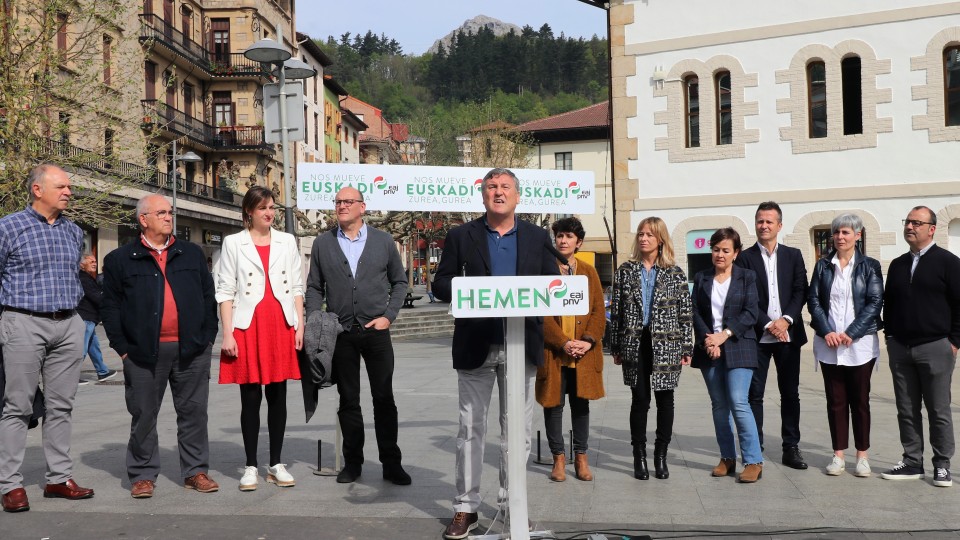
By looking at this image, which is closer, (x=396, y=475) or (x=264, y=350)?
(x=264, y=350)

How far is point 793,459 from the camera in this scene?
7.15 metres

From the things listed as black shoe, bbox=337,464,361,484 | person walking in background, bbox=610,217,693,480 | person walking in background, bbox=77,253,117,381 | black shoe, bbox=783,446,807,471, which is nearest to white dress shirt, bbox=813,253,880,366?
black shoe, bbox=783,446,807,471

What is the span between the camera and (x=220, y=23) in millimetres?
54406

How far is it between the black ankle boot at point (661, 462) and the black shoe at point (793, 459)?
3.40ft

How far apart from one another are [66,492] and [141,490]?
0.47 m

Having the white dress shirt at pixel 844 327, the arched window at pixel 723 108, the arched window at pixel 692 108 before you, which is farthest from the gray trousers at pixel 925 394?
the arched window at pixel 692 108

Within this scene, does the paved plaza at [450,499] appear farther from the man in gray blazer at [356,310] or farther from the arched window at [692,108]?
the arched window at [692,108]

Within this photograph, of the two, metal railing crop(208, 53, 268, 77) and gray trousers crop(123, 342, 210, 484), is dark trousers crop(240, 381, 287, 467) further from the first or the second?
metal railing crop(208, 53, 268, 77)

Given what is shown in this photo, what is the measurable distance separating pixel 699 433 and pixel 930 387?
8.36 feet

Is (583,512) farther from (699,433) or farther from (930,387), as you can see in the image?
(699,433)

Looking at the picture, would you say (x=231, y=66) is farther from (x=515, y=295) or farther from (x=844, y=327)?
(x=515, y=295)

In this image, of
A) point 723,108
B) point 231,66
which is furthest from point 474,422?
point 231,66

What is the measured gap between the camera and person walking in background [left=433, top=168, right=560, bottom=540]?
17.1 ft

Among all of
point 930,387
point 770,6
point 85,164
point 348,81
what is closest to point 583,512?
point 930,387
